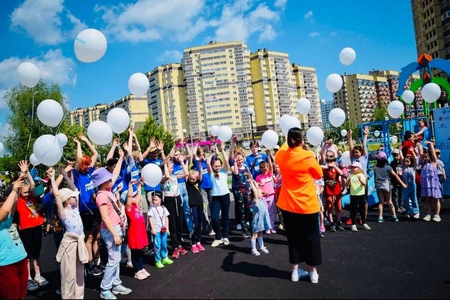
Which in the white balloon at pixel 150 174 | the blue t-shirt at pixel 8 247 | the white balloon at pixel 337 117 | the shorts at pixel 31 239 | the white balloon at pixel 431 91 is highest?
the white balloon at pixel 431 91

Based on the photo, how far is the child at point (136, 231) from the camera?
4438 millimetres

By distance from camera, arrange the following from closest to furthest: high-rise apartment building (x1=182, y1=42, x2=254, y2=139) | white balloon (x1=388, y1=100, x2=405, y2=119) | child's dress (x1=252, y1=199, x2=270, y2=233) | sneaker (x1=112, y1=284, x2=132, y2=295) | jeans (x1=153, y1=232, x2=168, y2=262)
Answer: sneaker (x1=112, y1=284, x2=132, y2=295), jeans (x1=153, y1=232, x2=168, y2=262), child's dress (x1=252, y1=199, x2=270, y2=233), white balloon (x1=388, y1=100, x2=405, y2=119), high-rise apartment building (x1=182, y1=42, x2=254, y2=139)

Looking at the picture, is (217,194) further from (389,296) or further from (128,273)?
(389,296)

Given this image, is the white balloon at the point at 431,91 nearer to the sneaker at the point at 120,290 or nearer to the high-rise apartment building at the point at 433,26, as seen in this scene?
the sneaker at the point at 120,290

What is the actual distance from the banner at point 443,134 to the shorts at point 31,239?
9.19 meters

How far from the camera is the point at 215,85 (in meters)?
89.9

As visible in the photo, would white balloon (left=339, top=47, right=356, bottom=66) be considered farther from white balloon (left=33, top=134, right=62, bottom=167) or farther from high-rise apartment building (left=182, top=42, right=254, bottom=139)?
high-rise apartment building (left=182, top=42, right=254, bottom=139)

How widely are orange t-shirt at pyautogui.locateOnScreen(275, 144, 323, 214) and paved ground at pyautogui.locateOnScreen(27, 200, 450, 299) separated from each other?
98cm

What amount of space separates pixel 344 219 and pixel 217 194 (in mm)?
3496

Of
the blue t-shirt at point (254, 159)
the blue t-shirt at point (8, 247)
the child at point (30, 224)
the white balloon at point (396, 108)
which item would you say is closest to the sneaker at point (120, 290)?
the blue t-shirt at point (8, 247)

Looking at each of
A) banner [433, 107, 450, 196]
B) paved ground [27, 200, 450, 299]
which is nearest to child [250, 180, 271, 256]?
paved ground [27, 200, 450, 299]

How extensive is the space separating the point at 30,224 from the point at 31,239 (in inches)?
10.1

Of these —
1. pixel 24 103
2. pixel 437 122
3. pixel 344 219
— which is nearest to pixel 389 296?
pixel 344 219

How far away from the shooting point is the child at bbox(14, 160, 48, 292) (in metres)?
4.57
